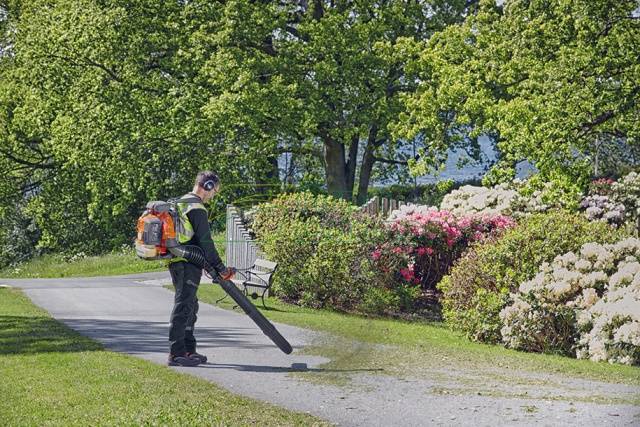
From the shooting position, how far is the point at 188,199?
1254 centimetres

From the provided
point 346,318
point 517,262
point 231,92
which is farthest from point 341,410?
point 231,92

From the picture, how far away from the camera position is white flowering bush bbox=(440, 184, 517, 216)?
2891 cm

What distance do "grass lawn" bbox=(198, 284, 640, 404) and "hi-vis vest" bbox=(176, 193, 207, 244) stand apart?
224 cm

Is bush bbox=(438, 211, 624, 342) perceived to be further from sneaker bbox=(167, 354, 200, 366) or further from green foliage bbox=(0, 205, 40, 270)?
green foliage bbox=(0, 205, 40, 270)

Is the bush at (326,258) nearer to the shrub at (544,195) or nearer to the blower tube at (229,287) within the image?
the shrub at (544,195)

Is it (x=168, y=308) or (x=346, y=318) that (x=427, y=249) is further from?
(x=168, y=308)

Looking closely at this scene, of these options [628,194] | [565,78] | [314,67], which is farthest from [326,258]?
[314,67]

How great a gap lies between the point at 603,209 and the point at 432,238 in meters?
7.82

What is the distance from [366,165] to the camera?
42.2m

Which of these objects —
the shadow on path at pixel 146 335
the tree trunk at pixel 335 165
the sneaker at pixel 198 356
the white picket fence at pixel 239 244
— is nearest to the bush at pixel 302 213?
the white picket fence at pixel 239 244

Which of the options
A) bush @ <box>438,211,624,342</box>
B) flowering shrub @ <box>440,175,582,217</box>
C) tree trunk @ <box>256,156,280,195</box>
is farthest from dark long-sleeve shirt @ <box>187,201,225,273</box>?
tree trunk @ <box>256,156,280,195</box>

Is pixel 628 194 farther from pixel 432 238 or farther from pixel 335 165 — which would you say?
pixel 335 165

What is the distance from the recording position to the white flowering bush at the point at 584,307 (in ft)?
49.3

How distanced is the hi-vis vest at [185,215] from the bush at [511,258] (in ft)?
20.4
